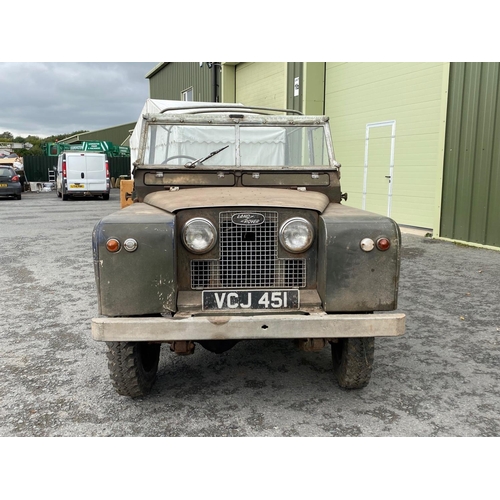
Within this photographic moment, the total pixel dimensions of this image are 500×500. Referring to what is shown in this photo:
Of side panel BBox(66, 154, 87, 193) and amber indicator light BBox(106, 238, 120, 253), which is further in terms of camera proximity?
side panel BBox(66, 154, 87, 193)

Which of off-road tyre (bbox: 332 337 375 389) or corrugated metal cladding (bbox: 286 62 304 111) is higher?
corrugated metal cladding (bbox: 286 62 304 111)

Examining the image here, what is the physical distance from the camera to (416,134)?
10.1 m

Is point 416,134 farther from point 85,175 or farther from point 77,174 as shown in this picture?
point 77,174

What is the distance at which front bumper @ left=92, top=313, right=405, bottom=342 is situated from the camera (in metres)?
2.68

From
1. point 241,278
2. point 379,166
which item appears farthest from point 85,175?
point 241,278

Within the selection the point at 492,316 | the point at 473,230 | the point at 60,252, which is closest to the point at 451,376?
the point at 492,316

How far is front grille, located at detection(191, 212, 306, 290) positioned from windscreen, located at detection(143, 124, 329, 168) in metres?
1.13

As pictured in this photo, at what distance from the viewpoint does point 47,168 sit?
1292 inches

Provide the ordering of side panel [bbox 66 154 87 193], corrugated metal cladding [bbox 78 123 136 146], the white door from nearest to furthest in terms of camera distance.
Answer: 1. the white door
2. side panel [bbox 66 154 87 193]
3. corrugated metal cladding [bbox 78 123 136 146]

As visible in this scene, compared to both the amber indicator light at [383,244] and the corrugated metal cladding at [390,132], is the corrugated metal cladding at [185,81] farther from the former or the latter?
the amber indicator light at [383,244]

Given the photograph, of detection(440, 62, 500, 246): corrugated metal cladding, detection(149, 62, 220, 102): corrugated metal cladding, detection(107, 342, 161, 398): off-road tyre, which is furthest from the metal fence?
detection(107, 342, 161, 398): off-road tyre

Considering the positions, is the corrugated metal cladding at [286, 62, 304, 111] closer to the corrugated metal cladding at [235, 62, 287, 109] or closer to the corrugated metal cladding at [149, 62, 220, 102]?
the corrugated metal cladding at [235, 62, 287, 109]

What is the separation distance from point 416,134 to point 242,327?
8.66m

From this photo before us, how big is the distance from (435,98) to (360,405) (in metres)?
8.24
